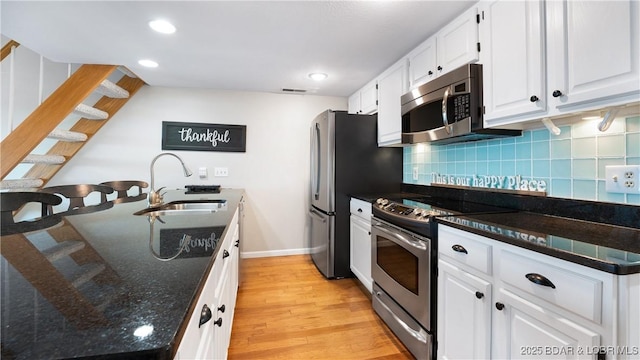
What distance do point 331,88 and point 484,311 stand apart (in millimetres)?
2848

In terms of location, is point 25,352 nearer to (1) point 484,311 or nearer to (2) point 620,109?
(1) point 484,311

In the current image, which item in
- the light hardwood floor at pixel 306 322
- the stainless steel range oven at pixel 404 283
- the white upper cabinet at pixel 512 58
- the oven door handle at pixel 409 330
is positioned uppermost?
the white upper cabinet at pixel 512 58

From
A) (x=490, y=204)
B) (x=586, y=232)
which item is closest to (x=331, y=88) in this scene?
(x=490, y=204)

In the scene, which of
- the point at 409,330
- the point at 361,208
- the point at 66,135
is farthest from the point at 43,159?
the point at 409,330

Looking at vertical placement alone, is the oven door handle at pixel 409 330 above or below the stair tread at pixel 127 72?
below

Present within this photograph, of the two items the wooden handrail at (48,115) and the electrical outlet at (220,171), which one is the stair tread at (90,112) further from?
the electrical outlet at (220,171)

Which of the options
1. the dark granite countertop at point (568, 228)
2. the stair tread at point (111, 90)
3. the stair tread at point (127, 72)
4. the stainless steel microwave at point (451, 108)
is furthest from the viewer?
the stair tread at point (127, 72)

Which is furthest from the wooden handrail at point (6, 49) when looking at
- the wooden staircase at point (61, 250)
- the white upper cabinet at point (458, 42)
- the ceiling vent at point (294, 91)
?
the white upper cabinet at point (458, 42)

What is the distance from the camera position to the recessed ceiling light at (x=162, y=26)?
193 cm

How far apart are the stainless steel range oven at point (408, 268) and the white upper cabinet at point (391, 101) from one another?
2.31 ft

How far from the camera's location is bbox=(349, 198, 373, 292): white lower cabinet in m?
2.44

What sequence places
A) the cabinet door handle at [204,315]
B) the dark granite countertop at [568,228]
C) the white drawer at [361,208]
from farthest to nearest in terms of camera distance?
the white drawer at [361,208]
the dark granite countertop at [568,228]
the cabinet door handle at [204,315]

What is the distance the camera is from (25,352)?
1.28ft

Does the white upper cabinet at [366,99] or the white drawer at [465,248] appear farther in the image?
the white upper cabinet at [366,99]
